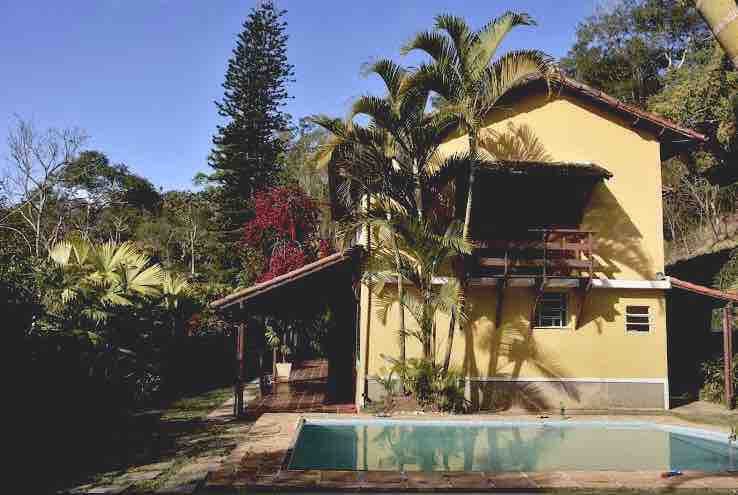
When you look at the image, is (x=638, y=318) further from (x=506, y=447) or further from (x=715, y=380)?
(x=506, y=447)

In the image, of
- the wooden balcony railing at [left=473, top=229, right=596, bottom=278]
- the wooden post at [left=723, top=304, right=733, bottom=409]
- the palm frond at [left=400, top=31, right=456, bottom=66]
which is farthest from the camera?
the wooden post at [left=723, top=304, right=733, bottom=409]

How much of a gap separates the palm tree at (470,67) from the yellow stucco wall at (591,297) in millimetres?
1563

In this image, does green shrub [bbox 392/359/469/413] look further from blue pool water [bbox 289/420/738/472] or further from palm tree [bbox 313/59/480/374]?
blue pool water [bbox 289/420/738/472]

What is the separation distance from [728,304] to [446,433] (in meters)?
6.91

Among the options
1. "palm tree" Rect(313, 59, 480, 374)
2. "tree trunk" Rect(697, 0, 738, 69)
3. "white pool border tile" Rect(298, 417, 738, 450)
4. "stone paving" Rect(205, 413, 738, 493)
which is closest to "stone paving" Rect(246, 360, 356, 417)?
"white pool border tile" Rect(298, 417, 738, 450)

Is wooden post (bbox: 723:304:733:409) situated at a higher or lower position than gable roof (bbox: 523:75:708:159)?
lower

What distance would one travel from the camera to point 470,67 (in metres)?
10.9

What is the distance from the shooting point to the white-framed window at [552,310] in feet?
40.3

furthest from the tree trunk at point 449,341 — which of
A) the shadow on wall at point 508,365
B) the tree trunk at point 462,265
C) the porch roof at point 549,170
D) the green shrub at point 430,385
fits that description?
the porch roof at point 549,170

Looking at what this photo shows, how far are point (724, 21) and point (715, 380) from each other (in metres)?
13.1

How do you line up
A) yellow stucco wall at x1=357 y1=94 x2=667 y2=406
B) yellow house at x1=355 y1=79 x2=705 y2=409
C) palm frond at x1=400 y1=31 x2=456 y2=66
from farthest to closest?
yellow stucco wall at x1=357 y1=94 x2=667 y2=406, yellow house at x1=355 y1=79 x2=705 y2=409, palm frond at x1=400 y1=31 x2=456 y2=66

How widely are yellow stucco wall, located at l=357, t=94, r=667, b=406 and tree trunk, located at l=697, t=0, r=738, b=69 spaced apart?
9.94 meters

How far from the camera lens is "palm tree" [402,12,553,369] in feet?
35.2

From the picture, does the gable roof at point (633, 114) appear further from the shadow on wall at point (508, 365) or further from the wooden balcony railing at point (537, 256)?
the shadow on wall at point (508, 365)
